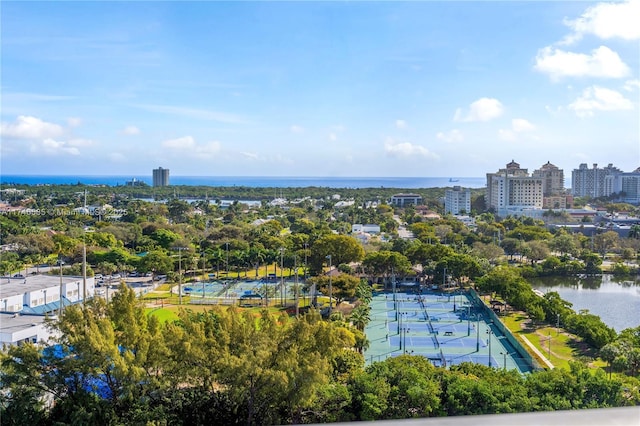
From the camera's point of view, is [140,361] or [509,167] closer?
[140,361]

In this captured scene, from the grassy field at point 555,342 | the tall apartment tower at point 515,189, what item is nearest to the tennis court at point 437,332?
the grassy field at point 555,342

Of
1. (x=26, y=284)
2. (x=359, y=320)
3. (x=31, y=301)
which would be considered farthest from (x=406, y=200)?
(x=31, y=301)

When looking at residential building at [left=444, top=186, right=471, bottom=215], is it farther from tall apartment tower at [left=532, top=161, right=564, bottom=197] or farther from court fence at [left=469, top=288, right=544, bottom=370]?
court fence at [left=469, top=288, right=544, bottom=370]

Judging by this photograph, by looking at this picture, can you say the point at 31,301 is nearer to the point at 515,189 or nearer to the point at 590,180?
the point at 515,189

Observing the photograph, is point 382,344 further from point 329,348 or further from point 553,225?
point 553,225

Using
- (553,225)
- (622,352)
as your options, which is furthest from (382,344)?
(553,225)

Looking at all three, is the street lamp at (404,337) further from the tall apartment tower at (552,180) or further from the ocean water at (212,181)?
the tall apartment tower at (552,180)
